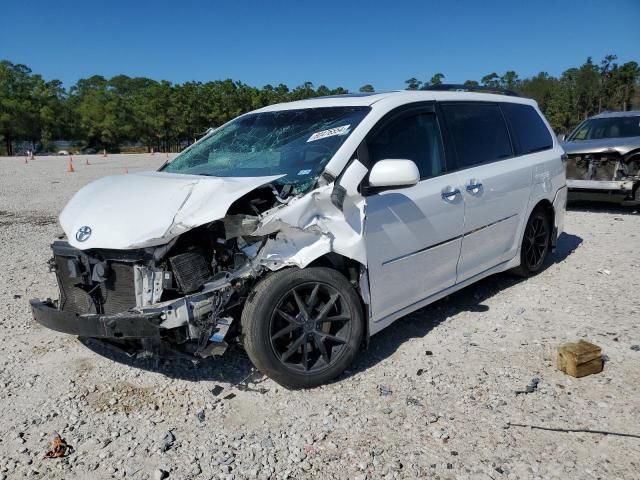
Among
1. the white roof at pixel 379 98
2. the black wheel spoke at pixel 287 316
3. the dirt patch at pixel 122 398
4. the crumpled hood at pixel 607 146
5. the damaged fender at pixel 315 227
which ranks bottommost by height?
the dirt patch at pixel 122 398

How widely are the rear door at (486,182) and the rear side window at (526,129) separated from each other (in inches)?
5.7

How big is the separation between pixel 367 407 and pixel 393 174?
1.49 m

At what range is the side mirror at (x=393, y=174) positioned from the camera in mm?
3457

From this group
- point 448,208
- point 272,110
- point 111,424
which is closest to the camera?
point 111,424

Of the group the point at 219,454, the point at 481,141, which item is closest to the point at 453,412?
the point at 219,454

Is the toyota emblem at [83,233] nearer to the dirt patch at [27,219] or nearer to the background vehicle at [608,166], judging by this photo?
the dirt patch at [27,219]

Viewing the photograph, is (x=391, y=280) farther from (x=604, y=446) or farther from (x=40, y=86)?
(x=40, y=86)

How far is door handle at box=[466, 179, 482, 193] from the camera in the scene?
430 centimetres

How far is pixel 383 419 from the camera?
10.2 feet

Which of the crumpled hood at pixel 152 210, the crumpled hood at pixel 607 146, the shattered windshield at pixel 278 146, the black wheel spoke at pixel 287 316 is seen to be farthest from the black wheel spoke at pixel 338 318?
the crumpled hood at pixel 607 146

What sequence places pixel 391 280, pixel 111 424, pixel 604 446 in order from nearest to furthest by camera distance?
pixel 604 446 → pixel 111 424 → pixel 391 280

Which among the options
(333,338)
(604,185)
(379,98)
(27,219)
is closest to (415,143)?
(379,98)

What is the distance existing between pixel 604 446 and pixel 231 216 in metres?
2.45

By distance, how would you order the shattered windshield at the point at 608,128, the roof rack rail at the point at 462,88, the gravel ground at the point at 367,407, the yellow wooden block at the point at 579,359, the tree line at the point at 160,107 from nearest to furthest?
the gravel ground at the point at 367,407
the yellow wooden block at the point at 579,359
the roof rack rail at the point at 462,88
the shattered windshield at the point at 608,128
the tree line at the point at 160,107
